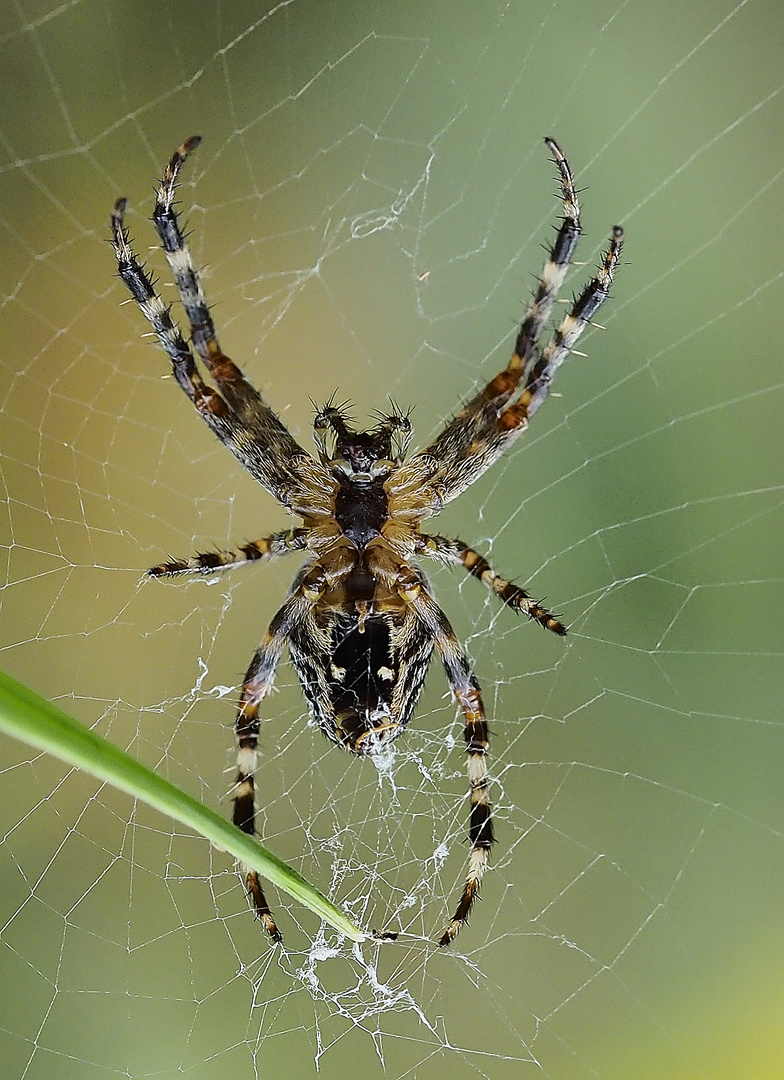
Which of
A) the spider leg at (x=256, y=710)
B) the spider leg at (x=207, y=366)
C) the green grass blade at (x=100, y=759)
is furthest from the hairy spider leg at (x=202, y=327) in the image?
the green grass blade at (x=100, y=759)

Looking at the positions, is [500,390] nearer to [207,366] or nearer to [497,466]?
[207,366]

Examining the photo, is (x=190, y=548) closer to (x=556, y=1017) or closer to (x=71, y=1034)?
(x=71, y=1034)

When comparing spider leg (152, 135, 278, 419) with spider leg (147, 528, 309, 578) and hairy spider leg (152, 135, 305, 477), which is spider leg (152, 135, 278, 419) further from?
Result: spider leg (147, 528, 309, 578)

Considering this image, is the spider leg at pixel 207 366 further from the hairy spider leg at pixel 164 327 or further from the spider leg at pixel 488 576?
the spider leg at pixel 488 576

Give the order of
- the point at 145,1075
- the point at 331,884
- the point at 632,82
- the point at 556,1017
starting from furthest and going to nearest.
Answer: the point at 632,82 → the point at 556,1017 → the point at 145,1075 → the point at 331,884

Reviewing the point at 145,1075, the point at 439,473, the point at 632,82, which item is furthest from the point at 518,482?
the point at 145,1075
